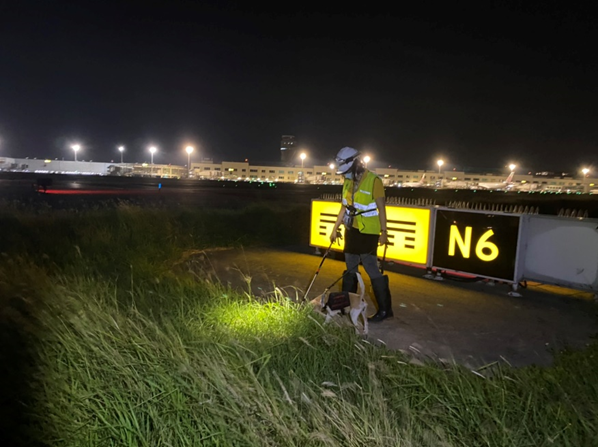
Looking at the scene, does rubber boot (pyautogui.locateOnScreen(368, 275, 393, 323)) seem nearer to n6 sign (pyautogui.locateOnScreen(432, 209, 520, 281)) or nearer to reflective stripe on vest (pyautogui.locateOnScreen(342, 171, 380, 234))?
reflective stripe on vest (pyautogui.locateOnScreen(342, 171, 380, 234))

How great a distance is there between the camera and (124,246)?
932cm

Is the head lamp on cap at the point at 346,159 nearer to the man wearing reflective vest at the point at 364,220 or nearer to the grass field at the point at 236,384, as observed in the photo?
the man wearing reflective vest at the point at 364,220

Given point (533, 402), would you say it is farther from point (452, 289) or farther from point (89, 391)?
point (452, 289)

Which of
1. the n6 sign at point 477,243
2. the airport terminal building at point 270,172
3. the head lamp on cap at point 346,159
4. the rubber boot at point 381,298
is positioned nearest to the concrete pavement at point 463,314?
the rubber boot at point 381,298

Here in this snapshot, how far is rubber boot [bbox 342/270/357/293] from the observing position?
598 cm

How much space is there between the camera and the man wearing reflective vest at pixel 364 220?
18.7 ft

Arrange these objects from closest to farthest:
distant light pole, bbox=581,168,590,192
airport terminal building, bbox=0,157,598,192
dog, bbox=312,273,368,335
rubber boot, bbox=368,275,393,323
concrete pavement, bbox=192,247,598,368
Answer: concrete pavement, bbox=192,247,598,368 < dog, bbox=312,273,368,335 < rubber boot, bbox=368,275,393,323 < distant light pole, bbox=581,168,590,192 < airport terminal building, bbox=0,157,598,192

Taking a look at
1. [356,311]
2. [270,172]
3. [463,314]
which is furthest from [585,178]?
[356,311]

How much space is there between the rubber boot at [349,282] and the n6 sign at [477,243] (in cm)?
312

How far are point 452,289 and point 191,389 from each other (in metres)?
5.57

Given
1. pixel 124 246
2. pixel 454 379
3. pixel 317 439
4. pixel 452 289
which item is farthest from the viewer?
pixel 124 246

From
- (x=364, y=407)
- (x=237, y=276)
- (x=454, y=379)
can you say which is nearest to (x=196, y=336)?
(x=364, y=407)

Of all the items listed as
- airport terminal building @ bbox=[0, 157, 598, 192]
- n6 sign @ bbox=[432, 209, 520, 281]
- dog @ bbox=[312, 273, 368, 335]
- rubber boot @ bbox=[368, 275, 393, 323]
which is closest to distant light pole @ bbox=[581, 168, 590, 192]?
airport terminal building @ bbox=[0, 157, 598, 192]

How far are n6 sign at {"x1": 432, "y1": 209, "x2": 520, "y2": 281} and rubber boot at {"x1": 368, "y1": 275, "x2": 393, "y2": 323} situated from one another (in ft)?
9.66
